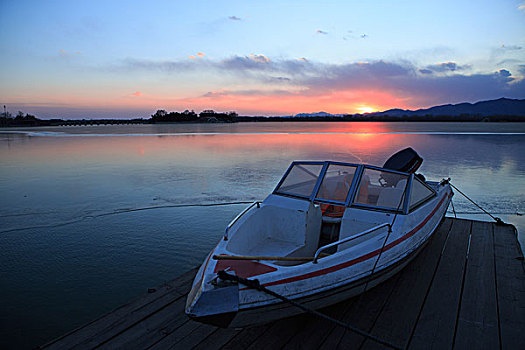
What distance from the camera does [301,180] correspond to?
17.5 feet

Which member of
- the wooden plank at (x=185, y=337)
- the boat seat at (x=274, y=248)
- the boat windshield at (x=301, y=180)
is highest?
the boat windshield at (x=301, y=180)

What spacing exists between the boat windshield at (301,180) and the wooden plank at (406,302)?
1801mm

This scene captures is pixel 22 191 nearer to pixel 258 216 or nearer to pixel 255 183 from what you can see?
pixel 255 183

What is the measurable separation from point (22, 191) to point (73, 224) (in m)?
4.78

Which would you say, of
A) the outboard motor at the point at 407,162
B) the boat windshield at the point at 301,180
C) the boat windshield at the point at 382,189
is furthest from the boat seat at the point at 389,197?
the outboard motor at the point at 407,162

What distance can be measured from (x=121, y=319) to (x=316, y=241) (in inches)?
106

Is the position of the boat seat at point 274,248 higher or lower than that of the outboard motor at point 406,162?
lower

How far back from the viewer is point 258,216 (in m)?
4.62

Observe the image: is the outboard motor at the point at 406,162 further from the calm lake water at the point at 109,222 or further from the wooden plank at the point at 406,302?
the calm lake water at the point at 109,222

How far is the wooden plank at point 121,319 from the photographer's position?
335cm

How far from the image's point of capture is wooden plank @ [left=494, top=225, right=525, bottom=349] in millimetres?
3504

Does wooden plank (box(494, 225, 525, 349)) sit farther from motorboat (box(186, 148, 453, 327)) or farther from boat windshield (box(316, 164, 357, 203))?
boat windshield (box(316, 164, 357, 203))

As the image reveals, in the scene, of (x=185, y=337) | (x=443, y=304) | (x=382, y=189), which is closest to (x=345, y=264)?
(x=443, y=304)

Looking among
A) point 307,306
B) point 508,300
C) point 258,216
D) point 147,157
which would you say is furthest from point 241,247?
point 147,157
